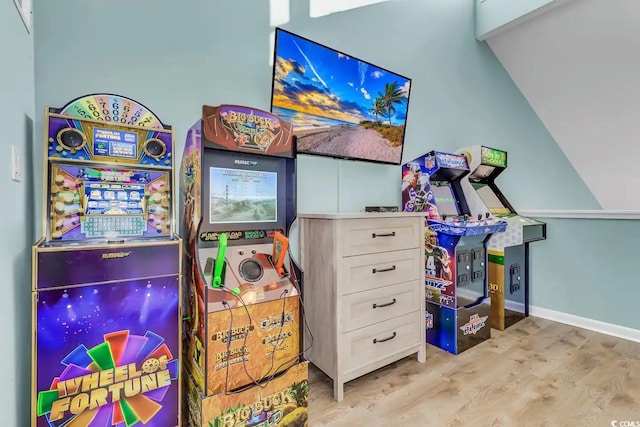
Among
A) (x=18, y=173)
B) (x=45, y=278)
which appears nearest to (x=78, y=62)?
(x=18, y=173)

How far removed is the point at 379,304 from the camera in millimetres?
1822

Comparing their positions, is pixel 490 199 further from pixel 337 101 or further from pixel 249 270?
pixel 249 270

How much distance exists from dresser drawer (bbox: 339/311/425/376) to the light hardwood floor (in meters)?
0.16

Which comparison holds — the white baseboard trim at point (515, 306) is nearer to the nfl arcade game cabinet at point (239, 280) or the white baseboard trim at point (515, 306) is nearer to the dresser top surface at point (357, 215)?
the dresser top surface at point (357, 215)

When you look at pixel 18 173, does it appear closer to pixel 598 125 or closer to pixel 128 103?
pixel 128 103

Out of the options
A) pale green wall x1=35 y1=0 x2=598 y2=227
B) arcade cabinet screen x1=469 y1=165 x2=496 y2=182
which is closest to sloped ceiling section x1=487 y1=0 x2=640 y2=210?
pale green wall x1=35 y1=0 x2=598 y2=227

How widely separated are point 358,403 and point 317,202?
1.25 metres

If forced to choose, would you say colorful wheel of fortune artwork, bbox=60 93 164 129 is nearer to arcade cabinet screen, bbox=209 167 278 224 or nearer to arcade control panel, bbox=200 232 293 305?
arcade cabinet screen, bbox=209 167 278 224

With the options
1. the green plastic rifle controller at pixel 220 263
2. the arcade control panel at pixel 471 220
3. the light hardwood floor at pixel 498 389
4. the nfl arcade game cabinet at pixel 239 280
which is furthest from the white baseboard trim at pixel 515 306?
the green plastic rifle controller at pixel 220 263

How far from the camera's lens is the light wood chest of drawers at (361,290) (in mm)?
1671

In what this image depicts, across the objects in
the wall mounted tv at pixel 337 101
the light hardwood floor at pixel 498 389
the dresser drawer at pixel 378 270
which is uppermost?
the wall mounted tv at pixel 337 101

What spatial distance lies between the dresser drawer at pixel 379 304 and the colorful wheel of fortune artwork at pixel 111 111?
130cm

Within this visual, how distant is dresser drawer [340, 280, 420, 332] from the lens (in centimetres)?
170

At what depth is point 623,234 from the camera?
2.54m
